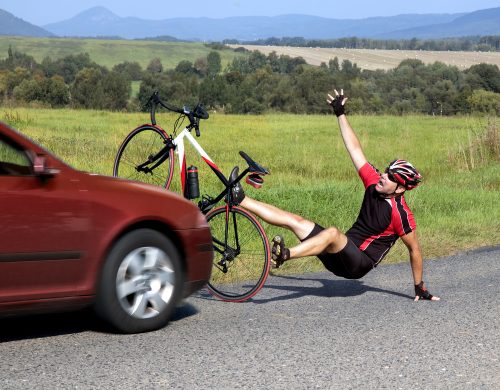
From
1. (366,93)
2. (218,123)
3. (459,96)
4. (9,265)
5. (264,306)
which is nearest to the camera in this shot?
(9,265)

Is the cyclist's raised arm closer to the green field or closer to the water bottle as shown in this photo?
the water bottle

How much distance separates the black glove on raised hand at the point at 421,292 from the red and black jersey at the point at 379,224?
1.25 ft

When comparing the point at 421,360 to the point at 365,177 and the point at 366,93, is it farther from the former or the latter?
the point at 366,93

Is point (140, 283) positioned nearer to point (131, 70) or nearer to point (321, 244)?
point (321, 244)

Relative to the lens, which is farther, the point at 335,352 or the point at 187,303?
the point at 187,303

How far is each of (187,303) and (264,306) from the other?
618mm

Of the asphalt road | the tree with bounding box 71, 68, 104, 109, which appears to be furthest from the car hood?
the tree with bounding box 71, 68, 104, 109

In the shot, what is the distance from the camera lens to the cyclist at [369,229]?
296 inches

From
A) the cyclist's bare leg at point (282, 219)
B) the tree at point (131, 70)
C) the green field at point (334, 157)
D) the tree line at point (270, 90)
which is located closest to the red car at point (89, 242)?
the cyclist's bare leg at point (282, 219)

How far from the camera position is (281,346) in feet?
19.4

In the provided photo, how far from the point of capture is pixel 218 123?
3634 centimetres

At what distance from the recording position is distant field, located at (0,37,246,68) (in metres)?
164

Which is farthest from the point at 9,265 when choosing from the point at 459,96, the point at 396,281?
the point at 459,96

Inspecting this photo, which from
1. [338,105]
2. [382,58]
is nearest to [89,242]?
[338,105]
